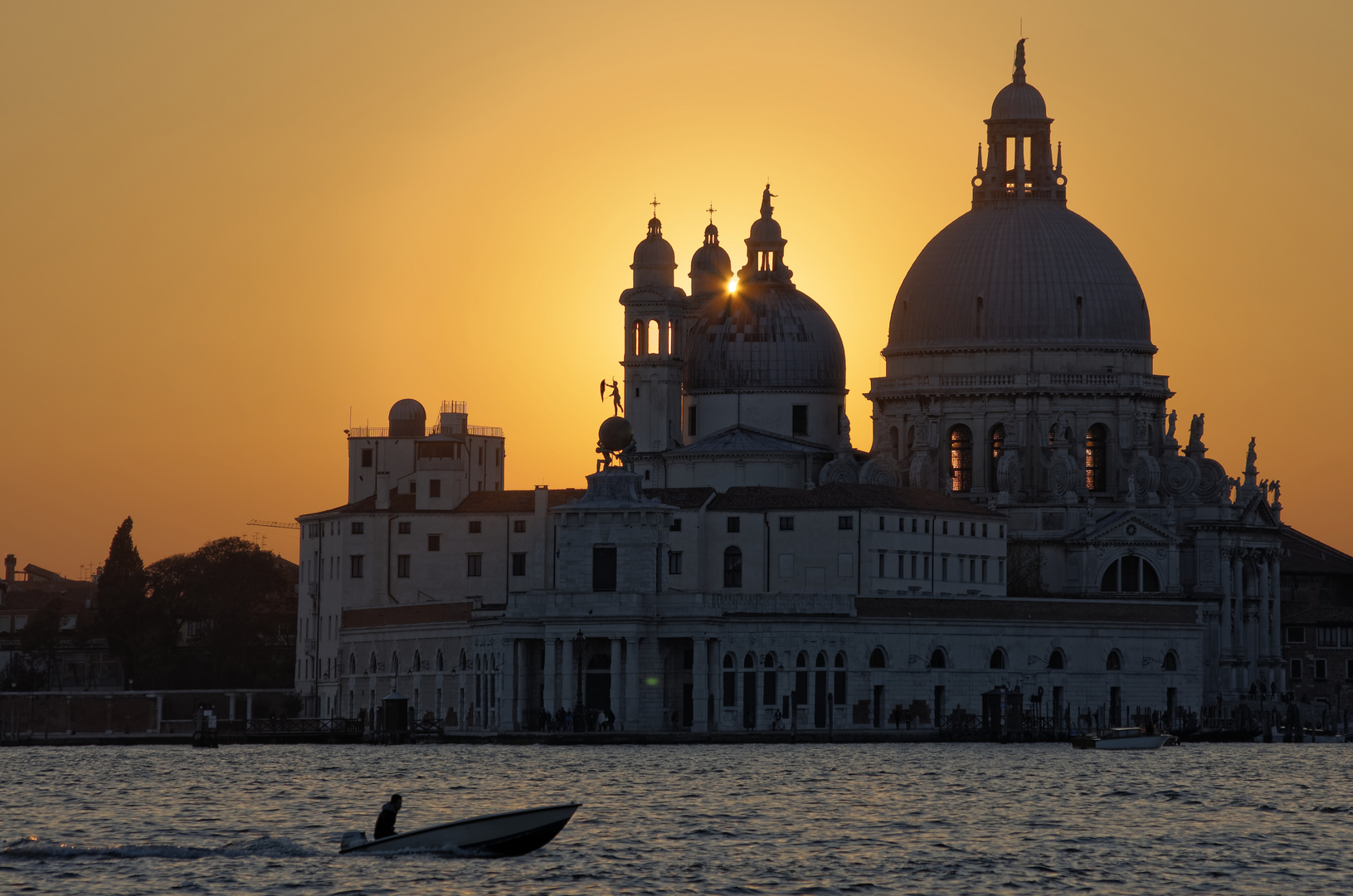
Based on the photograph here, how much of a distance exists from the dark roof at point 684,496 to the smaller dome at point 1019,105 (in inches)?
925

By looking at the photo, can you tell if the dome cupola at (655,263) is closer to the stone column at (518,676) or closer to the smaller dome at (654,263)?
the smaller dome at (654,263)

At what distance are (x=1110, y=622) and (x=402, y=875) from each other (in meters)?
63.7

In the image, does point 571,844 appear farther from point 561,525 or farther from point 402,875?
point 561,525

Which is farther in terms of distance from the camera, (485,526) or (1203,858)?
(485,526)

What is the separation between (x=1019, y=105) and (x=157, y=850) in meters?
79.0

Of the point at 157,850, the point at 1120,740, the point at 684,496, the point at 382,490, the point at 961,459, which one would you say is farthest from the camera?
the point at 961,459

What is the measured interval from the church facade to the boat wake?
44.0m

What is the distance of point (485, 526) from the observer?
123562 millimetres

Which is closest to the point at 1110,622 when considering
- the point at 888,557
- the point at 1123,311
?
the point at 888,557

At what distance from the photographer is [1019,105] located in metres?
135

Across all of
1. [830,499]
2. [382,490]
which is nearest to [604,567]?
[830,499]

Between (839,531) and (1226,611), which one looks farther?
(1226,611)

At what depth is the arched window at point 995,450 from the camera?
13200 centimetres

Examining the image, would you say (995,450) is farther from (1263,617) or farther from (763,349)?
(1263,617)
